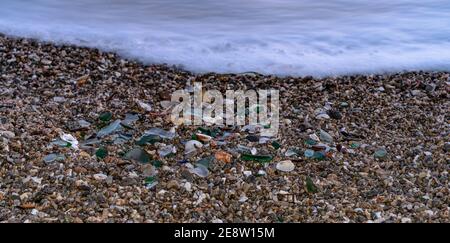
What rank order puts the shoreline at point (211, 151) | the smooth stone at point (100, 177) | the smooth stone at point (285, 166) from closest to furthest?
1. the shoreline at point (211, 151)
2. the smooth stone at point (100, 177)
3. the smooth stone at point (285, 166)

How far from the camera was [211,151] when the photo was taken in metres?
2.41

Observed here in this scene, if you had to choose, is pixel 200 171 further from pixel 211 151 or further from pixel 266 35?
pixel 266 35

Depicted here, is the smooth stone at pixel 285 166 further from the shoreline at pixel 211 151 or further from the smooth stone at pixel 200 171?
the smooth stone at pixel 200 171

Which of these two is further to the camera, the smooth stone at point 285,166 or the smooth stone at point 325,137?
the smooth stone at point 325,137

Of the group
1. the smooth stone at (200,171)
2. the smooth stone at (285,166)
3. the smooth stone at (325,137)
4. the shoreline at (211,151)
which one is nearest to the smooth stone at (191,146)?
the shoreline at (211,151)

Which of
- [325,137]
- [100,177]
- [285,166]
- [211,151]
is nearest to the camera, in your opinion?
[100,177]

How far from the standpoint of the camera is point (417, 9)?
4.24 m

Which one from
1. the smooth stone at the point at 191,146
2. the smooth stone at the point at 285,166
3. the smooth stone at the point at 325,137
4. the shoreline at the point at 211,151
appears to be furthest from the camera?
the smooth stone at the point at 325,137

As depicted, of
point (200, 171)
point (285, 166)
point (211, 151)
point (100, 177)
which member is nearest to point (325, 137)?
point (285, 166)

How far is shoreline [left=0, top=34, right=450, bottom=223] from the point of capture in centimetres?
204

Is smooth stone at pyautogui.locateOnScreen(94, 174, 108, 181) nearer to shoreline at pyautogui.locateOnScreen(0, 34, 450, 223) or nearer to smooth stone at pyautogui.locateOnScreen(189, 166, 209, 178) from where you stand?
shoreline at pyautogui.locateOnScreen(0, 34, 450, 223)

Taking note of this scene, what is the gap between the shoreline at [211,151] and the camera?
80.1 inches

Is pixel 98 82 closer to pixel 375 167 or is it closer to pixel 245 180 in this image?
pixel 245 180

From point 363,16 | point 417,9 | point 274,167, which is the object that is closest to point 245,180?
point 274,167
